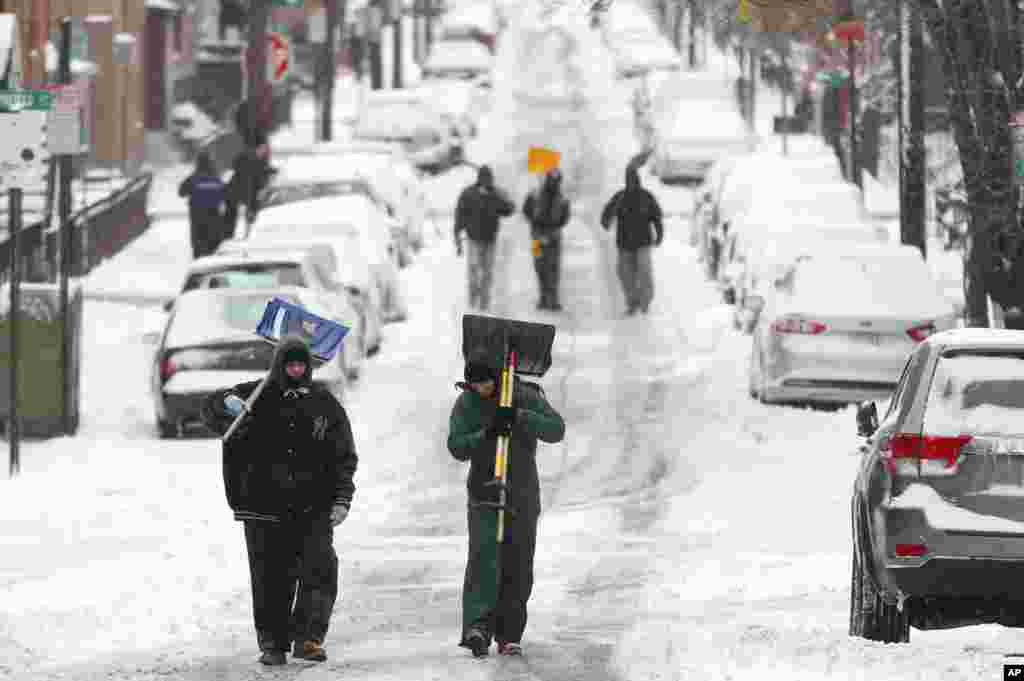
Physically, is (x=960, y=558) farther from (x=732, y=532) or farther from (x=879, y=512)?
(x=732, y=532)

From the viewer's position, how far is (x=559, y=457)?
20062 mm

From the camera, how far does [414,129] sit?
4984cm

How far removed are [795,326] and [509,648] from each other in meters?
10.7

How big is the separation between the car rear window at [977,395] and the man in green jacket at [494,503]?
165 centimetres

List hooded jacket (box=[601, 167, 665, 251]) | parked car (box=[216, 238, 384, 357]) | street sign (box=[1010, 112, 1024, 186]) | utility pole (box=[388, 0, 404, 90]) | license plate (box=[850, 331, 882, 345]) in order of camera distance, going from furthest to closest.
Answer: utility pole (box=[388, 0, 404, 90]), hooded jacket (box=[601, 167, 665, 251]), parked car (box=[216, 238, 384, 357]), license plate (box=[850, 331, 882, 345]), street sign (box=[1010, 112, 1024, 186])

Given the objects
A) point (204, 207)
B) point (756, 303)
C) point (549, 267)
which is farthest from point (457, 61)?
point (756, 303)

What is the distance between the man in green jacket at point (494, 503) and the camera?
1129cm

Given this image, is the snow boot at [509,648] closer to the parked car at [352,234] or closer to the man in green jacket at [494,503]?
the man in green jacket at [494,503]

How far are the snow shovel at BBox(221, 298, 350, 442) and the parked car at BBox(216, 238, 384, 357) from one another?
11.3 meters

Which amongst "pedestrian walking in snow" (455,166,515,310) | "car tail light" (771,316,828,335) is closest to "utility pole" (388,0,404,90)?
"pedestrian walking in snow" (455,166,515,310)

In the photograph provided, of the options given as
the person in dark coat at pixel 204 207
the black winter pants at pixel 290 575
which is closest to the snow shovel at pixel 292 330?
the black winter pants at pixel 290 575

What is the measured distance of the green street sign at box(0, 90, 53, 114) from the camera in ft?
61.2

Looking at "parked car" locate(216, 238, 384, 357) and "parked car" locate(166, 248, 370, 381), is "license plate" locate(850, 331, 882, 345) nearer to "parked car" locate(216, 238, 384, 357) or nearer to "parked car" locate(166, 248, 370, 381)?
"parked car" locate(166, 248, 370, 381)

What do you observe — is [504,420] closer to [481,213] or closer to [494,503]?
[494,503]
